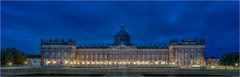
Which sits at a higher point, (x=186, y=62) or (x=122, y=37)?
(x=122, y=37)

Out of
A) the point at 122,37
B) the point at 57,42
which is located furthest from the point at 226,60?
the point at 57,42

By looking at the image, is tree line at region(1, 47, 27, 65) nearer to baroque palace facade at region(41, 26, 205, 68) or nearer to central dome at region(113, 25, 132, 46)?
baroque palace facade at region(41, 26, 205, 68)

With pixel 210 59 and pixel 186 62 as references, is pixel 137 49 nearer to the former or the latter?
pixel 186 62

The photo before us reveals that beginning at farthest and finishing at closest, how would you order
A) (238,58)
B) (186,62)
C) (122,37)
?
(122,37) → (186,62) → (238,58)

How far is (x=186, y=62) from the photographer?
110 m

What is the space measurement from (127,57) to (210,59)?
30426mm

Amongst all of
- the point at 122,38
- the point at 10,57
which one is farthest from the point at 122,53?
the point at 10,57

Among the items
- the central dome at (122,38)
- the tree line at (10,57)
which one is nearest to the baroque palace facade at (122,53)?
the central dome at (122,38)

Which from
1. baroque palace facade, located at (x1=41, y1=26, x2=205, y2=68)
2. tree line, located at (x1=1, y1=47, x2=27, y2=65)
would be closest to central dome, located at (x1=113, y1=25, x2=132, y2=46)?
baroque palace facade, located at (x1=41, y1=26, x2=205, y2=68)

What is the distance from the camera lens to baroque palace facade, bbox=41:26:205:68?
11075 centimetres

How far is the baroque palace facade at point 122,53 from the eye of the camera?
111 m

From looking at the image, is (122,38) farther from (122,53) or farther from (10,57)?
(10,57)

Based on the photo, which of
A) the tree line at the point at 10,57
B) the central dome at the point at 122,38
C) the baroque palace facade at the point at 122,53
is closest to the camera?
the tree line at the point at 10,57

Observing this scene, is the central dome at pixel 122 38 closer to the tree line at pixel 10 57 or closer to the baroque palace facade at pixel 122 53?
the baroque palace facade at pixel 122 53
